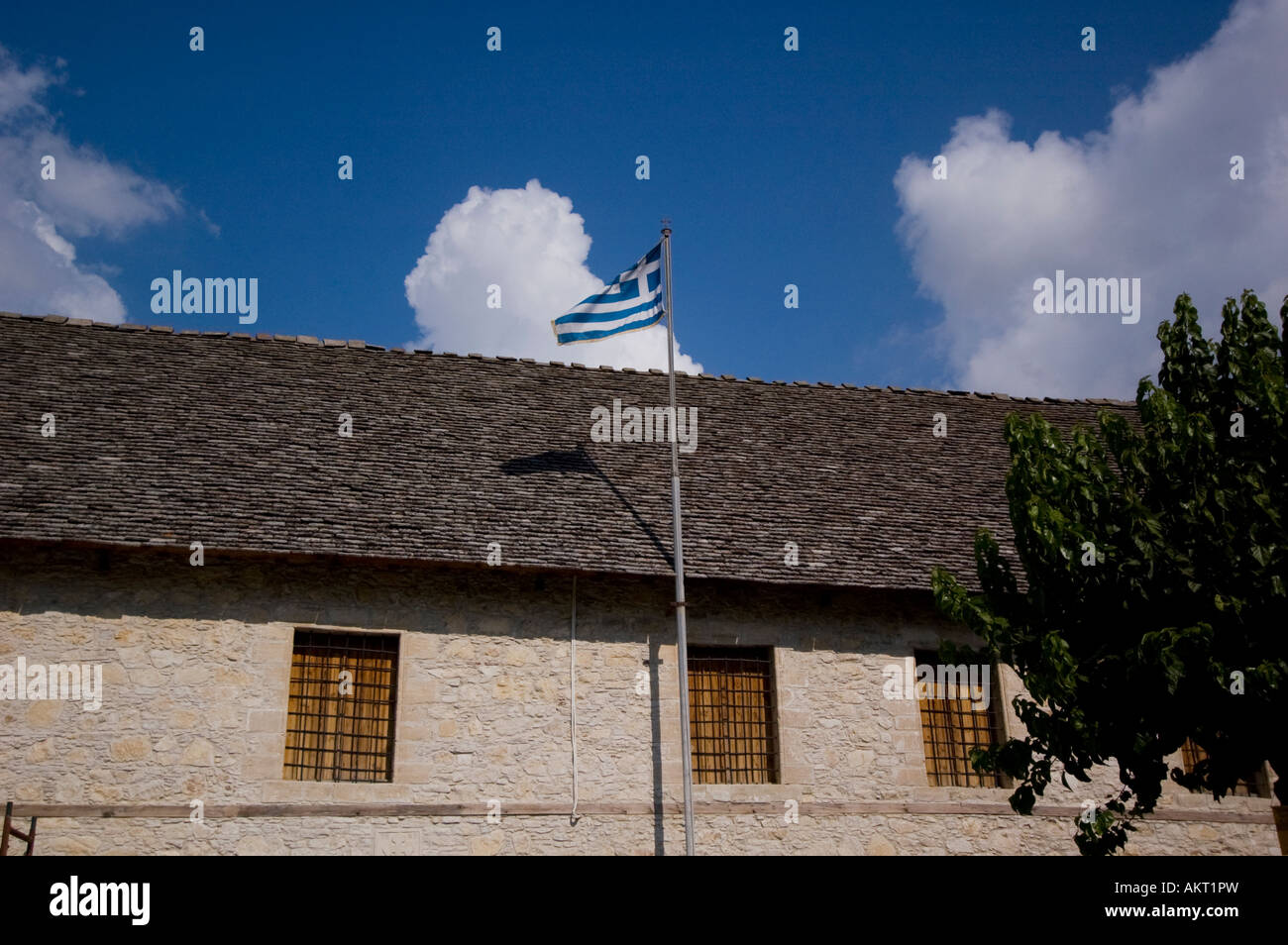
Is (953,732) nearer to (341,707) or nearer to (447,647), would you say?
(447,647)

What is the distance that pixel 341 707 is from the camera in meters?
11.9

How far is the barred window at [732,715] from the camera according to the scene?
1247 cm

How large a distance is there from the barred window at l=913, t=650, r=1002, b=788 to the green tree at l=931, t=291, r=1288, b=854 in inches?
144

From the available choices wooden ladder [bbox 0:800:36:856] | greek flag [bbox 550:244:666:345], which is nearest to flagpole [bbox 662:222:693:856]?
greek flag [bbox 550:244:666:345]

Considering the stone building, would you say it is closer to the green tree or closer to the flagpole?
the flagpole

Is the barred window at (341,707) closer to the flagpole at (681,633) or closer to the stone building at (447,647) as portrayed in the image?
the stone building at (447,647)

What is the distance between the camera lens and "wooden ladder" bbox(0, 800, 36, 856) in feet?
32.8
